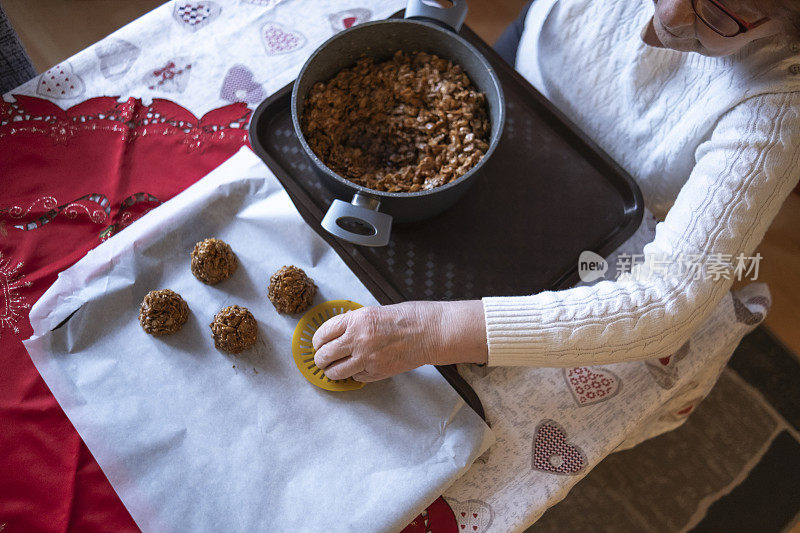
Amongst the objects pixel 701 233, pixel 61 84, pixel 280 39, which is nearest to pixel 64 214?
pixel 61 84

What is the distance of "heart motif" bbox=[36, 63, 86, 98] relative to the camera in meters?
0.94

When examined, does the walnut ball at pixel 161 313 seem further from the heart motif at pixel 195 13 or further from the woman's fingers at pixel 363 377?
the heart motif at pixel 195 13

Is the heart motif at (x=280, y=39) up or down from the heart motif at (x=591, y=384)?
up

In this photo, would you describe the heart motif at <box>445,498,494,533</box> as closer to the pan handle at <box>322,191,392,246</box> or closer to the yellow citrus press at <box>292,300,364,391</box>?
the yellow citrus press at <box>292,300,364,391</box>

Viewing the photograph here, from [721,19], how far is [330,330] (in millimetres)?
632

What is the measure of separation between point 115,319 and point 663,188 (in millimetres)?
892

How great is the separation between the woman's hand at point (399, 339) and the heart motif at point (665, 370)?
0.29 metres

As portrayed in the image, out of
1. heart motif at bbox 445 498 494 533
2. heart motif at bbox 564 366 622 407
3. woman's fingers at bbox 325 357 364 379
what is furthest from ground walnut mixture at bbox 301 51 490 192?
heart motif at bbox 445 498 494 533

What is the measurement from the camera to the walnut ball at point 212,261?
81cm

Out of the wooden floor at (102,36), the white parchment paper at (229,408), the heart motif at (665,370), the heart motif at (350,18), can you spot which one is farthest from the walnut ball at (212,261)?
the wooden floor at (102,36)

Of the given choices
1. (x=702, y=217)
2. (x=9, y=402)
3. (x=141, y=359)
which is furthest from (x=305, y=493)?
(x=702, y=217)

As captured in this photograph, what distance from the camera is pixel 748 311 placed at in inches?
36.7

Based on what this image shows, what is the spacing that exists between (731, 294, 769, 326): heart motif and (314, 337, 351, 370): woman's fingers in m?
0.66

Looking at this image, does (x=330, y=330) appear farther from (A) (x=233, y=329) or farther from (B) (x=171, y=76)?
(B) (x=171, y=76)
